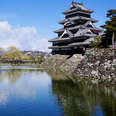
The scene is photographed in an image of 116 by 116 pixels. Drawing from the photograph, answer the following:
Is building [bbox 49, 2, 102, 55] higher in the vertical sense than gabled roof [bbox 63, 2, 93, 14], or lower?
lower

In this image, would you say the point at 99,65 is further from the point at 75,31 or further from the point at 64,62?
the point at 75,31

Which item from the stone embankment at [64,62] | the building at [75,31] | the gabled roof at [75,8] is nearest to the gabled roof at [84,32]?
the building at [75,31]

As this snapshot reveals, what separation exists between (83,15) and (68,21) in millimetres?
4308

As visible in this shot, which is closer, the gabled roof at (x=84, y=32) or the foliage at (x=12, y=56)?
the gabled roof at (x=84, y=32)

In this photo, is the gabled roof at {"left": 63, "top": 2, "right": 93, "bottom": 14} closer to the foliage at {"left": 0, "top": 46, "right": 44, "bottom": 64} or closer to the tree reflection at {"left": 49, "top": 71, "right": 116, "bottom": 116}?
the foliage at {"left": 0, "top": 46, "right": 44, "bottom": 64}

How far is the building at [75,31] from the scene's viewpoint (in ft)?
133

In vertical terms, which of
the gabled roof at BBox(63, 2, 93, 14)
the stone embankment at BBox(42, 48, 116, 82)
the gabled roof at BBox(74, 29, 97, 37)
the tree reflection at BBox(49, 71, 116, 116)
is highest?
the gabled roof at BBox(63, 2, 93, 14)

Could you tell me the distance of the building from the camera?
40594 mm

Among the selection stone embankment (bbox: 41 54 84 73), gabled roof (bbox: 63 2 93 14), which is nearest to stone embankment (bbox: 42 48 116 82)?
stone embankment (bbox: 41 54 84 73)

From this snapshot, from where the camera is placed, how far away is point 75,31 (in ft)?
148

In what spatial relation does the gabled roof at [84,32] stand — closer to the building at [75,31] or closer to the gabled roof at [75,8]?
the building at [75,31]

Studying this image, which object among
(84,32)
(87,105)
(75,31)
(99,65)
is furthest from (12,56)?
(87,105)

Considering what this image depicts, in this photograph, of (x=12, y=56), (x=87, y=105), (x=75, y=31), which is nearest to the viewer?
(x=87, y=105)

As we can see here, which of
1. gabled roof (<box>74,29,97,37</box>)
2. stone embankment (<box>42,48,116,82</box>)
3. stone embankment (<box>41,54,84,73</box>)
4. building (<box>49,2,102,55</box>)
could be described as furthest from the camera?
building (<box>49,2,102,55</box>)
